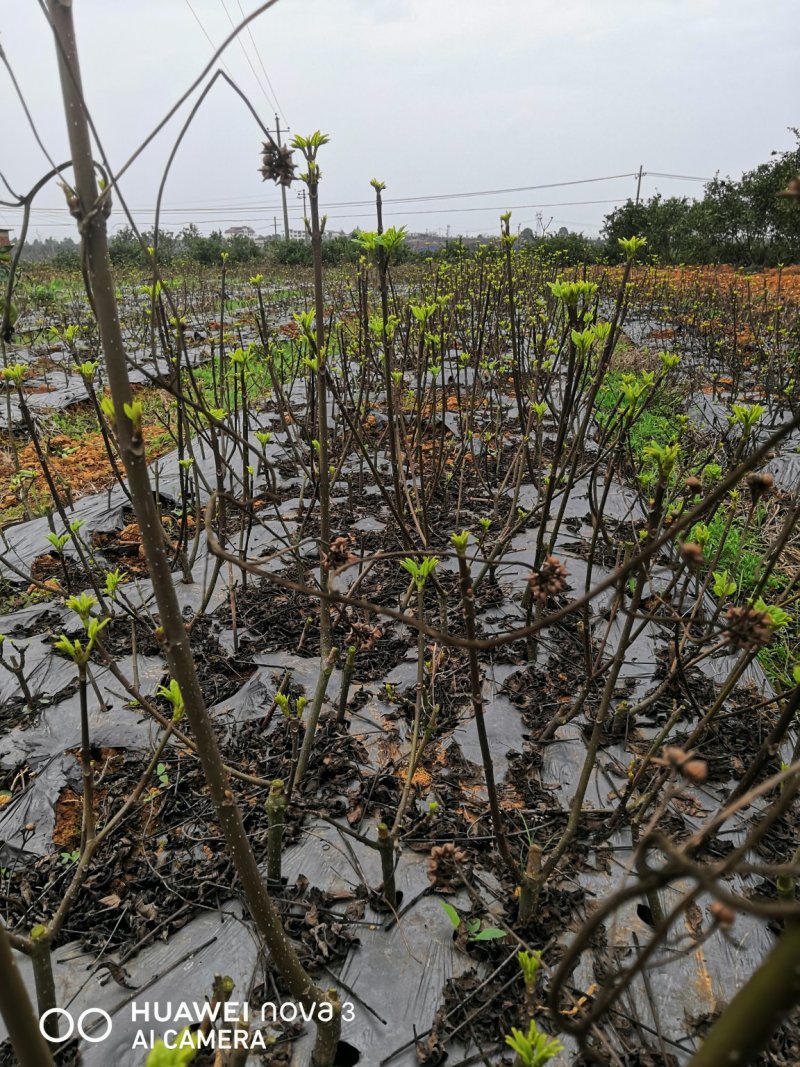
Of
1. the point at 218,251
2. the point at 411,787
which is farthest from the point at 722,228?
the point at 411,787

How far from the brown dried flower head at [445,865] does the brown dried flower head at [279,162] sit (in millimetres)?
1448

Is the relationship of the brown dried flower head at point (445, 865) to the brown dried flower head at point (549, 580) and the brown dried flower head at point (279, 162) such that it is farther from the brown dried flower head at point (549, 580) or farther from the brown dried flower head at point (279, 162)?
the brown dried flower head at point (279, 162)

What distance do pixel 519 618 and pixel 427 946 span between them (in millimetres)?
1492

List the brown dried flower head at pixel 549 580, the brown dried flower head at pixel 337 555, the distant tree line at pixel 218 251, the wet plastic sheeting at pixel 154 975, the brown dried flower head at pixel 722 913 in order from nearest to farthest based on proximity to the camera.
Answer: the brown dried flower head at pixel 722 913 → the brown dried flower head at pixel 549 580 → the brown dried flower head at pixel 337 555 → the wet plastic sheeting at pixel 154 975 → the distant tree line at pixel 218 251

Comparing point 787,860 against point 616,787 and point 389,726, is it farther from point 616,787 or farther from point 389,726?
point 389,726

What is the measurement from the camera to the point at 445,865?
4.81 ft

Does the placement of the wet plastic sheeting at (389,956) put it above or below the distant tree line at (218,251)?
below

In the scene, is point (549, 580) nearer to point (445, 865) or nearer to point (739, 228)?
point (445, 865)

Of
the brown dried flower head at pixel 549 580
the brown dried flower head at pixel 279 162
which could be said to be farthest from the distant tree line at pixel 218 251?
the brown dried flower head at pixel 549 580

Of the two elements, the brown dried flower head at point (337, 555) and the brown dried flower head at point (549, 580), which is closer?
the brown dried flower head at point (549, 580)

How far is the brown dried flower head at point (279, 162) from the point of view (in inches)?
44.4

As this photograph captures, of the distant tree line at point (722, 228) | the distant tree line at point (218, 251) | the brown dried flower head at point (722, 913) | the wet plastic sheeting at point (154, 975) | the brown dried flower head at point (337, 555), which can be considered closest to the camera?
the brown dried flower head at point (722, 913)

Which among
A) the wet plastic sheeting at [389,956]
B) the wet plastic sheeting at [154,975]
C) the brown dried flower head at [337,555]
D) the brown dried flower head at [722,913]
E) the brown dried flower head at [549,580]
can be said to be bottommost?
the wet plastic sheeting at [154,975]

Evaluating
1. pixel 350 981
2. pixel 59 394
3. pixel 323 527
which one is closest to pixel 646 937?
pixel 350 981
